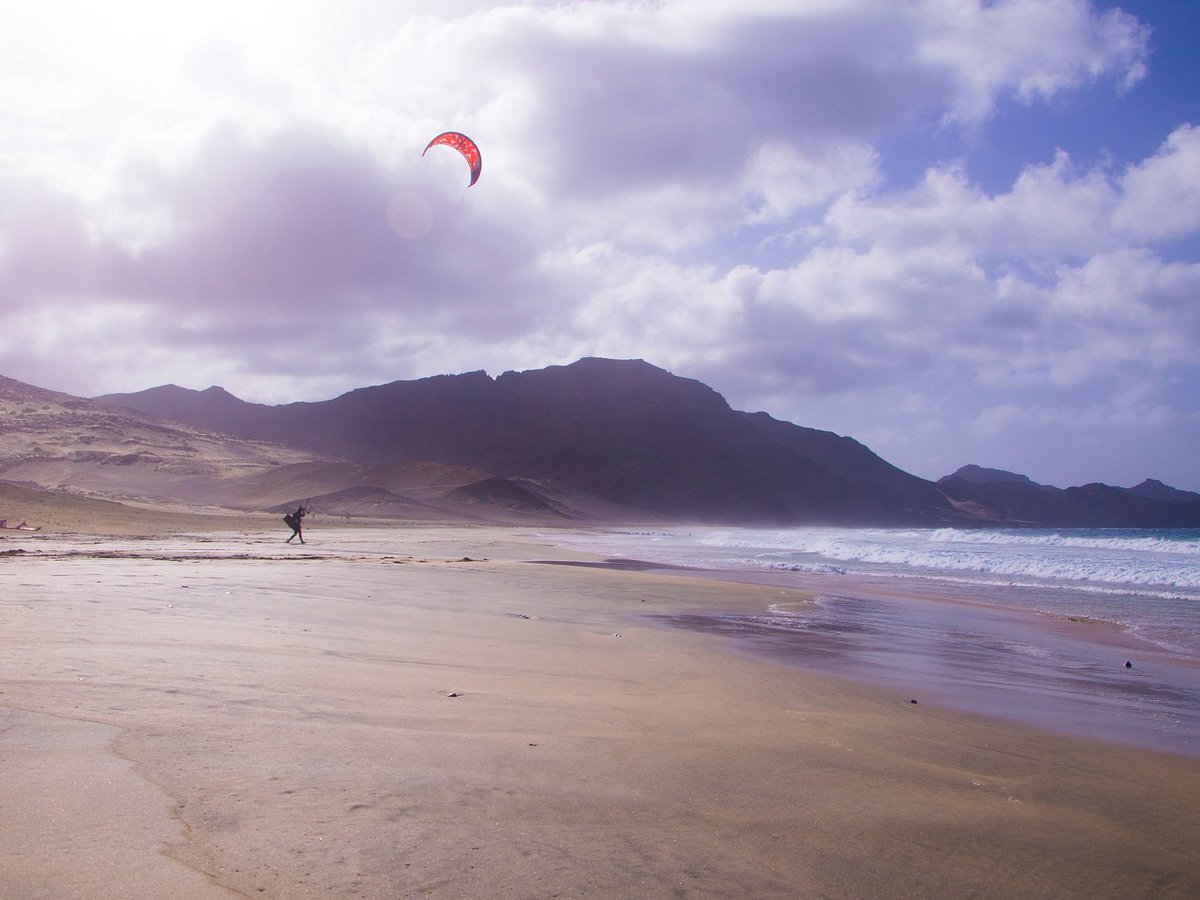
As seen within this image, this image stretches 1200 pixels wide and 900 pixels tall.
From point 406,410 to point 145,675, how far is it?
494ft

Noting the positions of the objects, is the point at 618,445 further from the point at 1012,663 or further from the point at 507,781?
the point at 507,781

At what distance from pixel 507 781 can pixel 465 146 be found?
22342 millimetres

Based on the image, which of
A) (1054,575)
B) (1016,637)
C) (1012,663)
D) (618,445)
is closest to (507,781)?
(1012,663)

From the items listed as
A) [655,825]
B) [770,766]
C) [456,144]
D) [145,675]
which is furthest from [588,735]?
[456,144]

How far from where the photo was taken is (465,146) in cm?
2330

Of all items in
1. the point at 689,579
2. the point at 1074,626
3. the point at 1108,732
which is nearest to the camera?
the point at 1108,732

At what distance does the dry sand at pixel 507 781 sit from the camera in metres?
2.66

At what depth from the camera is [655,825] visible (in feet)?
10.6

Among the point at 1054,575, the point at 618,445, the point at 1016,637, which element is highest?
the point at 618,445

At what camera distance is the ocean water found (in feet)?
21.6

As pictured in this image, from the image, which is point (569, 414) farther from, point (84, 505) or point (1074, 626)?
point (1074, 626)

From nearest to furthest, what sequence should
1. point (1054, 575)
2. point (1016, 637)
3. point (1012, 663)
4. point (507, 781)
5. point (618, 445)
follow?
point (507, 781), point (1012, 663), point (1016, 637), point (1054, 575), point (618, 445)

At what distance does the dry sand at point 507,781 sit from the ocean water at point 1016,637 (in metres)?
1.05

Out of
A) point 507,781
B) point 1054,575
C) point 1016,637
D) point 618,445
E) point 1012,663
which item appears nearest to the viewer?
point 507,781
